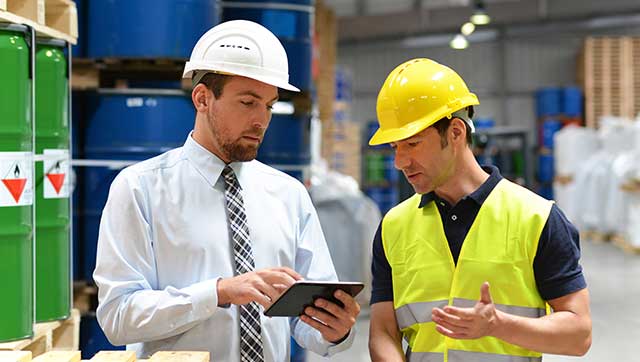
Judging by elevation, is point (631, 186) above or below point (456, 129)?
below

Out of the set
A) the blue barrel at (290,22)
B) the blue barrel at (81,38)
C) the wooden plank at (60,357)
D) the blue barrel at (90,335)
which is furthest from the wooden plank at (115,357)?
the blue barrel at (290,22)

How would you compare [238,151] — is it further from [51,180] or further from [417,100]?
[51,180]

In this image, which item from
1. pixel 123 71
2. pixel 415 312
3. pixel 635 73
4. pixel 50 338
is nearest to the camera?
pixel 415 312

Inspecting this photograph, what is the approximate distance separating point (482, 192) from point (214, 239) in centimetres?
80

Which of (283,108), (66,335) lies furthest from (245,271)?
(283,108)

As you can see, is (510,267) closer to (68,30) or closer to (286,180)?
(286,180)

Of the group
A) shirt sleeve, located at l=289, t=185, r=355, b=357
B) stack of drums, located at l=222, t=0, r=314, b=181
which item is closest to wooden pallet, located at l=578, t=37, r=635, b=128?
stack of drums, located at l=222, t=0, r=314, b=181

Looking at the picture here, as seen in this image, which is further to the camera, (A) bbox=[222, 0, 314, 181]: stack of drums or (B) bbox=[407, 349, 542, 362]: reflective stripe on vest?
(A) bbox=[222, 0, 314, 181]: stack of drums

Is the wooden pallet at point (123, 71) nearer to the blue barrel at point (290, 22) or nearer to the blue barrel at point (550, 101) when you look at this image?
the blue barrel at point (290, 22)

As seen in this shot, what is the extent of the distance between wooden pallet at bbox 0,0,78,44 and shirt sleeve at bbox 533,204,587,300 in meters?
2.09

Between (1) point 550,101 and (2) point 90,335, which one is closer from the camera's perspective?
(2) point 90,335

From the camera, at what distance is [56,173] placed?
12.7ft

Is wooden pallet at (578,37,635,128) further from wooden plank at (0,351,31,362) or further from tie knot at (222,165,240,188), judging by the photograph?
wooden plank at (0,351,31,362)

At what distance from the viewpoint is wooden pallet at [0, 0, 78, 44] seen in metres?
3.37
